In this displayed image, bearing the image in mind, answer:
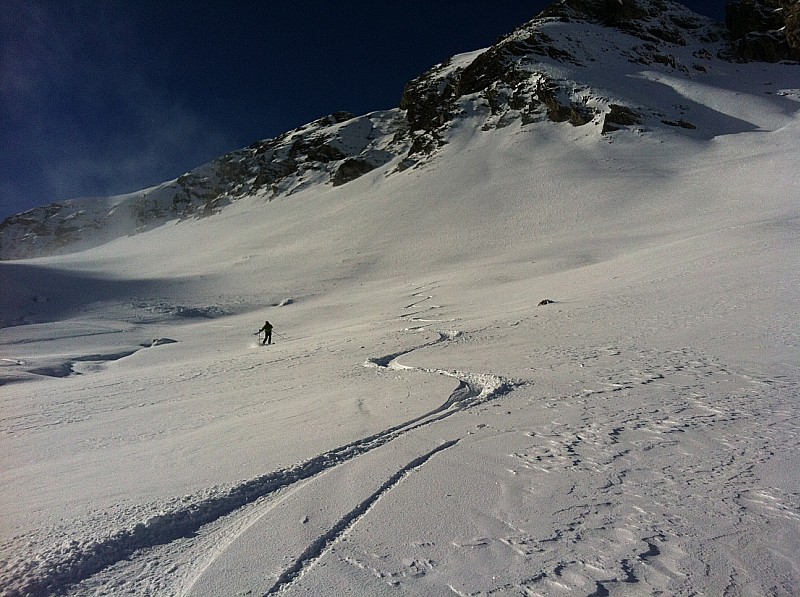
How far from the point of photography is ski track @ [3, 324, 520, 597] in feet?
9.86

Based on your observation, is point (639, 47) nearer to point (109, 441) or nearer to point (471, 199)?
point (471, 199)

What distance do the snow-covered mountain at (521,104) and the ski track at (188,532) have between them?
65.4m

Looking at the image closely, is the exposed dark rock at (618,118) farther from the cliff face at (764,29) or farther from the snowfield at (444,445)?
the cliff face at (764,29)

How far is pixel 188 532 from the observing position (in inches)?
141

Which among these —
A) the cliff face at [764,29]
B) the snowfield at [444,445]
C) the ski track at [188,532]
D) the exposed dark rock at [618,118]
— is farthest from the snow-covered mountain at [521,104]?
the ski track at [188,532]

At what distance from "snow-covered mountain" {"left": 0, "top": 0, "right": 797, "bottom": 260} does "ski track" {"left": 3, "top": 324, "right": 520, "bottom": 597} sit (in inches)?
2575

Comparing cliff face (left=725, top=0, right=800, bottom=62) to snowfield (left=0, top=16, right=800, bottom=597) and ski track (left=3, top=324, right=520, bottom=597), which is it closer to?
snowfield (left=0, top=16, right=800, bottom=597)

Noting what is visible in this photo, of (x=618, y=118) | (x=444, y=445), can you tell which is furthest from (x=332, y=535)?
(x=618, y=118)

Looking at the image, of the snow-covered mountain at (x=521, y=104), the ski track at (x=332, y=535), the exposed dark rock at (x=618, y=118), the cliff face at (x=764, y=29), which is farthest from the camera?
the cliff face at (x=764, y=29)

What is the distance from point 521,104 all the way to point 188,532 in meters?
81.2

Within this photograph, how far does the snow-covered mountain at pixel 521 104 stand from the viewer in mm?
67188

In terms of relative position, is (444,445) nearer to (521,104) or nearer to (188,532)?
→ (188,532)

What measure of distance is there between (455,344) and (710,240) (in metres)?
15.2

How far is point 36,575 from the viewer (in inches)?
119
